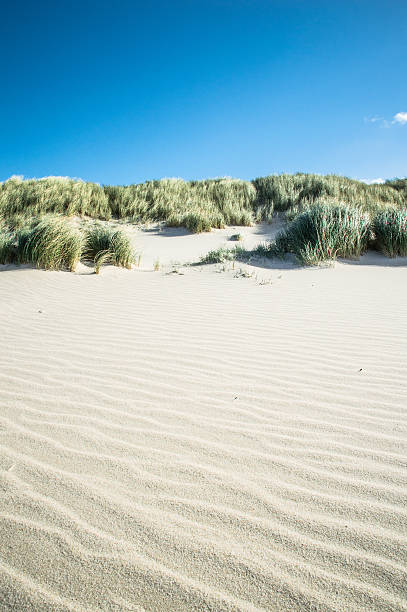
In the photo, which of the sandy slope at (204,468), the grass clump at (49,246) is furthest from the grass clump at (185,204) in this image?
the sandy slope at (204,468)

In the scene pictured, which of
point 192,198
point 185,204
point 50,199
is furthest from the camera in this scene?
point 192,198

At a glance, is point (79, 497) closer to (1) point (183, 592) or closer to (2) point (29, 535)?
(2) point (29, 535)

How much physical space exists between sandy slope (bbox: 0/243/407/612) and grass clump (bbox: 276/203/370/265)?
4.43 m

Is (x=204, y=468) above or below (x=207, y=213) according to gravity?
below

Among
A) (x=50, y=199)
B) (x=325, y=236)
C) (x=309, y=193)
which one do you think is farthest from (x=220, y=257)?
(x=309, y=193)

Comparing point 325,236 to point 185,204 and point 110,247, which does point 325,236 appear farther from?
point 185,204

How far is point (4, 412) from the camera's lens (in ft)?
7.57

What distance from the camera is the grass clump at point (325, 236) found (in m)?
8.09

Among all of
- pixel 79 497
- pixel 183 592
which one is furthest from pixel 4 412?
pixel 183 592

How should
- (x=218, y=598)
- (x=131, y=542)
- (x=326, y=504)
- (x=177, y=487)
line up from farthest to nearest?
1. (x=177, y=487)
2. (x=326, y=504)
3. (x=131, y=542)
4. (x=218, y=598)

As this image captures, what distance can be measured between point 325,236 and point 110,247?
17.2 ft

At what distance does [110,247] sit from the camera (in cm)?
794

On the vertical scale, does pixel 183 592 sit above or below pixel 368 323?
below

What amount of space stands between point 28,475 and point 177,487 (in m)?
0.78
